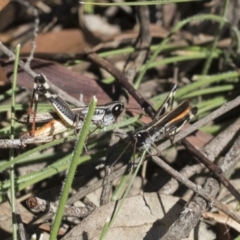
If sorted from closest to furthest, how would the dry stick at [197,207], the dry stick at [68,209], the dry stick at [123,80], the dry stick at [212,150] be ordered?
the dry stick at [197,207], the dry stick at [68,209], the dry stick at [212,150], the dry stick at [123,80]

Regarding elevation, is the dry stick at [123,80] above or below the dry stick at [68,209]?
above

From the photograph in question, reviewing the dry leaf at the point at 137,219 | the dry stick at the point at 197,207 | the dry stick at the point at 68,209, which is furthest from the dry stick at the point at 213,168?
the dry stick at the point at 68,209

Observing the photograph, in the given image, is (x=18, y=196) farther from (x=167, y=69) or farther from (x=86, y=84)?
(x=167, y=69)

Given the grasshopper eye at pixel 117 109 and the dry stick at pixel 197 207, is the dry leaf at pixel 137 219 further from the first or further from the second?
the grasshopper eye at pixel 117 109

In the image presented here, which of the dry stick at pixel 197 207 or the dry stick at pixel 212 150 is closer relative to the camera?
the dry stick at pixel 197 207

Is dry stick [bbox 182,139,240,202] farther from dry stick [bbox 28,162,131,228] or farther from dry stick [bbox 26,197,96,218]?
dry stick [bbox 26,197,96,218]

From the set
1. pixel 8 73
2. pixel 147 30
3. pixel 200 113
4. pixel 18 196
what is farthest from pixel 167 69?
pixel 18 196
